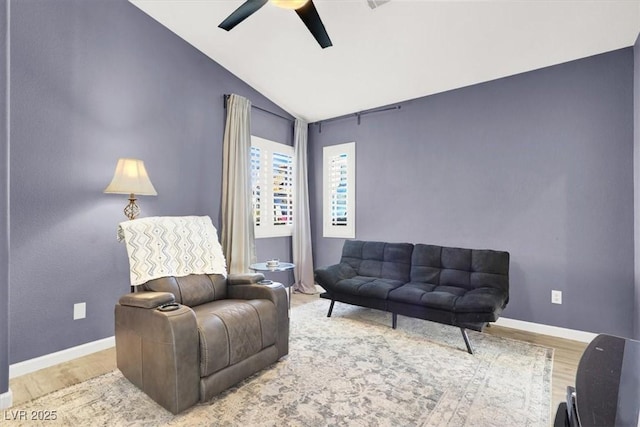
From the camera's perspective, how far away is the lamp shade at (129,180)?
2459 millimetres

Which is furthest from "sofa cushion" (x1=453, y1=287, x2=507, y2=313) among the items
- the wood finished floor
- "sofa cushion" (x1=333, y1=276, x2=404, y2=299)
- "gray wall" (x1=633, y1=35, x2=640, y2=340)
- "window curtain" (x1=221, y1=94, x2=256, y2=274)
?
"window curtain" (x1=221, y1=94, x2=256, y2=274)

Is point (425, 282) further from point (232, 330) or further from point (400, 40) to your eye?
point (400, 40)

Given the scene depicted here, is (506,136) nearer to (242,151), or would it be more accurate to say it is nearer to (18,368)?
(242,151)

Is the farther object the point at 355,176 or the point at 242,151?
the point at 355,176

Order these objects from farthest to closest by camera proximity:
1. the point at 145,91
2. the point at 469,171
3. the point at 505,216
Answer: the point at 469,171
the point at 505,216
the point at 145,91

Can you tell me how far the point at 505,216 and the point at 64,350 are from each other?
426 centimetres

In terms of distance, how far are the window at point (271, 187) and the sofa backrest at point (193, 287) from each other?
153cm

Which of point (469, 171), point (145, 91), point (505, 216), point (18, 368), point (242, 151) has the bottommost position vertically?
point (18, 368)

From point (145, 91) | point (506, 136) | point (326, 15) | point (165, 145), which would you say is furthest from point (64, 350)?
point (506, 136)

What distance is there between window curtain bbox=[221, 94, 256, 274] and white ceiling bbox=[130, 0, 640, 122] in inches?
23.4

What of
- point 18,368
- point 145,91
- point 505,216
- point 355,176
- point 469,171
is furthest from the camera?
point 355,176

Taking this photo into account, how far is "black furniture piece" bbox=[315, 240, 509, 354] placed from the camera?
8.80ft

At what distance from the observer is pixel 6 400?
1892 mm

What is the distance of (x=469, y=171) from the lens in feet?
11.8
